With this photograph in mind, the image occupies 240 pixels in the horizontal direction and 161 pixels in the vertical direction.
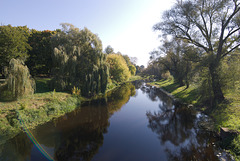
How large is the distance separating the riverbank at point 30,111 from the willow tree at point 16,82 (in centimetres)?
102

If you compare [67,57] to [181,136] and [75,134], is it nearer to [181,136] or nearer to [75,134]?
[75,134]

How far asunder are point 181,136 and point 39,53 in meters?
26.5

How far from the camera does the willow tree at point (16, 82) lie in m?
13.1

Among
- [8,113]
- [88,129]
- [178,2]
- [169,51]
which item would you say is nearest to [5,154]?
[8,113]

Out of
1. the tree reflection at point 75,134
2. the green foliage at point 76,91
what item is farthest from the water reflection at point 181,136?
the green foliage at point 76,91

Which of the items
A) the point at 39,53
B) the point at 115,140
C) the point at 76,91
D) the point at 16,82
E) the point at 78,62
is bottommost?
the point at 115,140

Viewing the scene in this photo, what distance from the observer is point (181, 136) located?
1112 cm

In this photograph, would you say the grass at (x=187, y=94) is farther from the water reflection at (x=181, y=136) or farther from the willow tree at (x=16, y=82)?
the willow tree at (x=16, y=82)

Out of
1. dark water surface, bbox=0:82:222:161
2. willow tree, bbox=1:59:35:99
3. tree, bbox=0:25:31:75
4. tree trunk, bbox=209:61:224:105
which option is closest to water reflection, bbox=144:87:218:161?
dark water surface, bbox=0:82:222:161

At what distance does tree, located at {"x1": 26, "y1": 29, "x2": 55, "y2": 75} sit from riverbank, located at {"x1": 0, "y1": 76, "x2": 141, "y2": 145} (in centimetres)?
914

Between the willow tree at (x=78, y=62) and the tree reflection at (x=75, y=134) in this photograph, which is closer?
the tree reflection at (x=75, y=134)

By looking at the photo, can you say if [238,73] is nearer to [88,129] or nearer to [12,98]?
[88,129]

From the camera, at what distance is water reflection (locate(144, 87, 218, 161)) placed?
28.1 ft

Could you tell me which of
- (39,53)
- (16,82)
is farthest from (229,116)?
(39,53)
